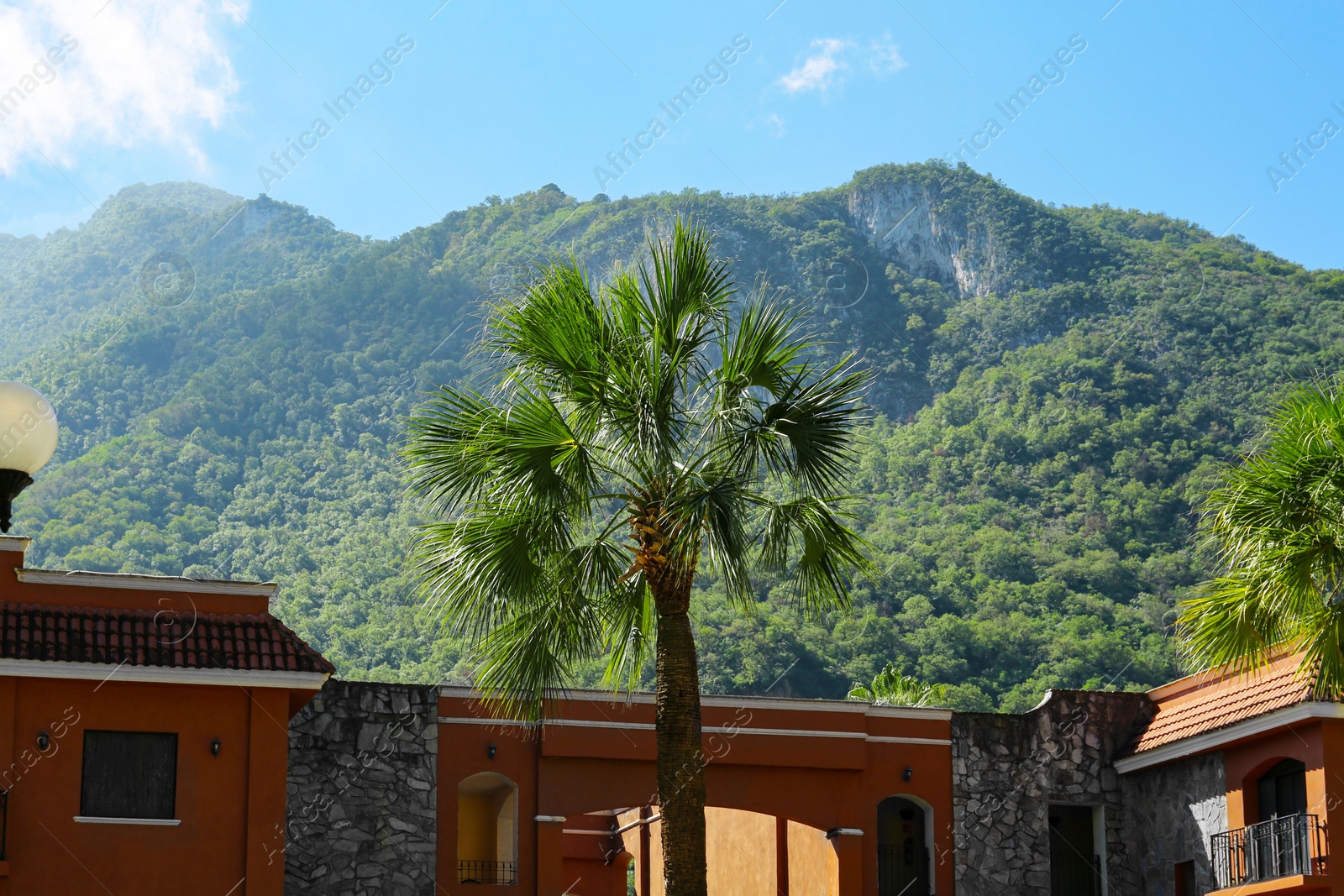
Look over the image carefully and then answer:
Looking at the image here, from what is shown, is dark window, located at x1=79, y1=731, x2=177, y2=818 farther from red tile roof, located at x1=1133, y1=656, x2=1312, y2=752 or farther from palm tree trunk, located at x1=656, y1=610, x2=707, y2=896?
red tile roof, located at x1=1133, y1=656, x2=1312, y2=752

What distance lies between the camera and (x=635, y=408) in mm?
13672

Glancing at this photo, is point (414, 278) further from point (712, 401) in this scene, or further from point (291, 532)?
point (712, 401)

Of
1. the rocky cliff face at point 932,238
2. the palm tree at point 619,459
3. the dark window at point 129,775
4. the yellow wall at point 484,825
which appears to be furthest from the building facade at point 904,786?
the rocky cliff face at point 932,238

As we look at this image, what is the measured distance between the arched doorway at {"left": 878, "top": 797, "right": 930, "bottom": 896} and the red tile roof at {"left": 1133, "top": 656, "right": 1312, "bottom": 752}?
3622 mm

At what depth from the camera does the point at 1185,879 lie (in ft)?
71.8

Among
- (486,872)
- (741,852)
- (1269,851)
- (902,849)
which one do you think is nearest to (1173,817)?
(1269,851)

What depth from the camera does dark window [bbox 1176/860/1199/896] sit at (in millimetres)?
21672

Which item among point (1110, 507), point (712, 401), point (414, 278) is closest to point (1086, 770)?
point (712, 401)

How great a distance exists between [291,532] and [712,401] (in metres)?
57.2

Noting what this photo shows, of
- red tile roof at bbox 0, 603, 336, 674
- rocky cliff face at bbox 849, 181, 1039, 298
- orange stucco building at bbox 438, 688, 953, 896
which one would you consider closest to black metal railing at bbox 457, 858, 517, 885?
orange stucco building at bbox 438, 688, 953, 896

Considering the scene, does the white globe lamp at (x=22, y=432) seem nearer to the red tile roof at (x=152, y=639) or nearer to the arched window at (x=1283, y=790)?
the red tile roof at (x=152, y=639)

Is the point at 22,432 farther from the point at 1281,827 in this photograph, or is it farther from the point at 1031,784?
the point at 1281,827

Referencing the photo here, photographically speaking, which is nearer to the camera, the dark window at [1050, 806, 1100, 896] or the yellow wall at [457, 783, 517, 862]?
the dark window at [1050, 806, 1100, 896]

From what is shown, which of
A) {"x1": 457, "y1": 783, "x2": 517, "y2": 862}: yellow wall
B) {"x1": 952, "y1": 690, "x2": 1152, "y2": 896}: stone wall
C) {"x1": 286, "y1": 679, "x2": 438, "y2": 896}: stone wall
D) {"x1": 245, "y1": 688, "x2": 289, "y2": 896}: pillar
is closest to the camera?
{"x1": 245, "y1": 688, "x2": 289, "y2": 896}: pillar
